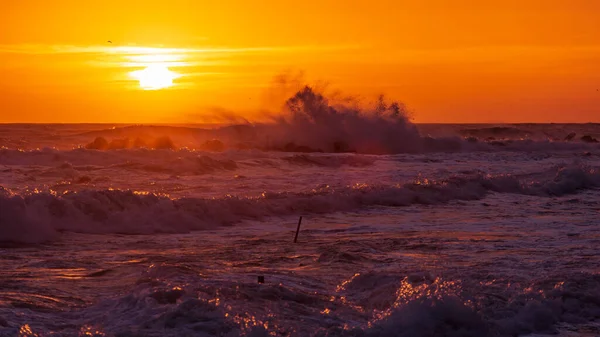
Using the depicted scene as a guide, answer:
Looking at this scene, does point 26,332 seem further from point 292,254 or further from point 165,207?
point 165,207

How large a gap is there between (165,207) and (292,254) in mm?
4939

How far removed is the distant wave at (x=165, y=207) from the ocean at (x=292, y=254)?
0.04 meters

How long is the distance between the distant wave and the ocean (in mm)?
37

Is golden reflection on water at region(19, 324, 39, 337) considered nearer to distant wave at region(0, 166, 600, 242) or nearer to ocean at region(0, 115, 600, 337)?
ocean at region(0, 115, 600, 337)

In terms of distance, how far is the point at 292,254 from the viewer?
1012cm

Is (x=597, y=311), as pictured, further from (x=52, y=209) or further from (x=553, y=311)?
(x=52, y=209)

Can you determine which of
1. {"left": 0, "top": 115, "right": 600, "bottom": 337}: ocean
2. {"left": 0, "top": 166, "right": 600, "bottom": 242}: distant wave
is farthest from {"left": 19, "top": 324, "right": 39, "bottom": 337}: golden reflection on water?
{"left": 0, "top": 166, "right": 600, "bottom": 242}: distant wave

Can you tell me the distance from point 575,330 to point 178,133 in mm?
57229

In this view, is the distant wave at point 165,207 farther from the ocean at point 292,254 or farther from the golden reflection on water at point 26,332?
the golden reflection on water at point 26,332

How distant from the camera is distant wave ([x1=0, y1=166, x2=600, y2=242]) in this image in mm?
12391

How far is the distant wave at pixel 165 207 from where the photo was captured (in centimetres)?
1239

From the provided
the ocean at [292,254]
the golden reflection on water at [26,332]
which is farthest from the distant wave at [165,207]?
the golden reflection on water at [26,332]

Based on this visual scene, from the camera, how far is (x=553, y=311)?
275 inches

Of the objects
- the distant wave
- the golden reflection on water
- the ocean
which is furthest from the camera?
the distant wave
